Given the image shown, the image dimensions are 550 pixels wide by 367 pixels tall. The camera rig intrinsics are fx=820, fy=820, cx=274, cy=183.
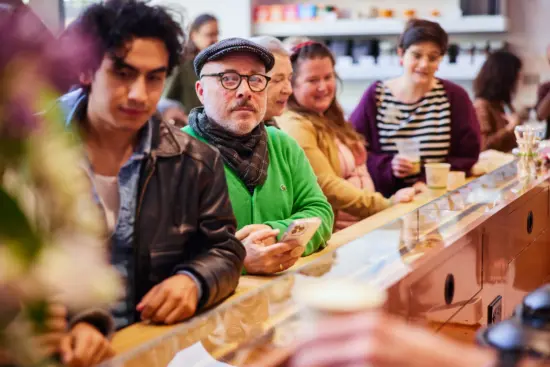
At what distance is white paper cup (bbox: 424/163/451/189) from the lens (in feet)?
11.2

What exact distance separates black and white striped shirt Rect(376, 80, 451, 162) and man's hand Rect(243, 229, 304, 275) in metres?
1.95

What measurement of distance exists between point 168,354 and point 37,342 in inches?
16.4

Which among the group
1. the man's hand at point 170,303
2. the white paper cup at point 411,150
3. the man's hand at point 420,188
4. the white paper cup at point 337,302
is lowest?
the man's hand at point 420,188

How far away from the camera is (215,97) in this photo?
7.84ft

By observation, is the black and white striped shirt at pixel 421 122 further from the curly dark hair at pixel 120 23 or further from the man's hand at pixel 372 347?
the man's hand at pixel 372 347

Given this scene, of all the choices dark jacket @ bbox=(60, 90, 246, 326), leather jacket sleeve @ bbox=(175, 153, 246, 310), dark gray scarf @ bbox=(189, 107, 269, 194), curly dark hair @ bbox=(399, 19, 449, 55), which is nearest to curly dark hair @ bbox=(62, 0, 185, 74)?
dark jacket @ bbox=(60, 90, 246, 326)

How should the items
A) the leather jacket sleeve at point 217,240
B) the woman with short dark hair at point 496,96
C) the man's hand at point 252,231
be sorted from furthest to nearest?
the woman with short dark hair at point 496,96
the man's hand at point 252,231
the leather jacket sleeve at point 217,240

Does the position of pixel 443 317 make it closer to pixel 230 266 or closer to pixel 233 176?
A: pixel 230 266

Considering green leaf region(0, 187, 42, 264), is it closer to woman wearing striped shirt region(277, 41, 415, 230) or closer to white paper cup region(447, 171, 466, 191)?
woman wearing striped shirt region(277, 41, 415, 230)

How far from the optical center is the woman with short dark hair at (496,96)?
523cm

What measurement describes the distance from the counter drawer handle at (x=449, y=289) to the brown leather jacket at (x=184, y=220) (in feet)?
1.87

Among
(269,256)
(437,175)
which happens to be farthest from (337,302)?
(437,175)

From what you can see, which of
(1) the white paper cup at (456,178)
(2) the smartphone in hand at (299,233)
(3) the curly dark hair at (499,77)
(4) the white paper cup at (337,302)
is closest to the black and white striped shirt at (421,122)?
(1) the white paper cup at (456,178)

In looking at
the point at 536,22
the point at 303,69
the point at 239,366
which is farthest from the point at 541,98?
the point at 239,366
